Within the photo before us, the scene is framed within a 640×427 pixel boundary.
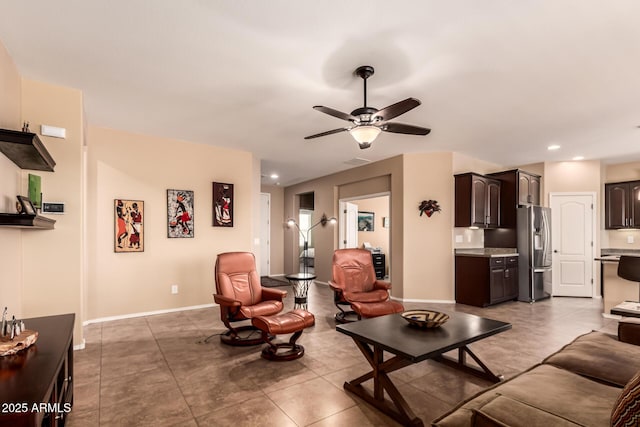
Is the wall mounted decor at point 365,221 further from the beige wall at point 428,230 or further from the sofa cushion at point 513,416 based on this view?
the sofa cushion at point 513,416

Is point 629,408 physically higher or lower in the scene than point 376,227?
lower

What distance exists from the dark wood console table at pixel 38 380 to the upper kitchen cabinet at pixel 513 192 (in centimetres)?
655

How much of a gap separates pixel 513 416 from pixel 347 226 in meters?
6.24

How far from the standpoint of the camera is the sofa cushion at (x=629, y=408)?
103cm

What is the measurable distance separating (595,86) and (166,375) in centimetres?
474

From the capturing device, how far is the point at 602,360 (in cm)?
198

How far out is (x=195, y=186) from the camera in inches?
207

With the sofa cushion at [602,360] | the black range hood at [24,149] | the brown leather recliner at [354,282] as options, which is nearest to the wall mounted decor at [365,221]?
the brown leather recliner at [354,282]

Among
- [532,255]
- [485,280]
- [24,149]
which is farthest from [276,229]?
[24,149]

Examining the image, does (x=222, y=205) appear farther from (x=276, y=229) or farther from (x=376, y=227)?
(x=376, y=227)

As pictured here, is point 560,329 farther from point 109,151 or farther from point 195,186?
point 109,151

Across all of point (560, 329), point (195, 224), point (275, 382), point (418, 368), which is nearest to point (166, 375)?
point (275, 382)

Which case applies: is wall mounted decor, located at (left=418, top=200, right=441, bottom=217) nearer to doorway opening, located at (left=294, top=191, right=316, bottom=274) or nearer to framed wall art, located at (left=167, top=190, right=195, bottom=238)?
doorway opening, located at (left=294, top=191, right=316, bottom=274)

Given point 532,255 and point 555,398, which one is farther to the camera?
point 532,255
